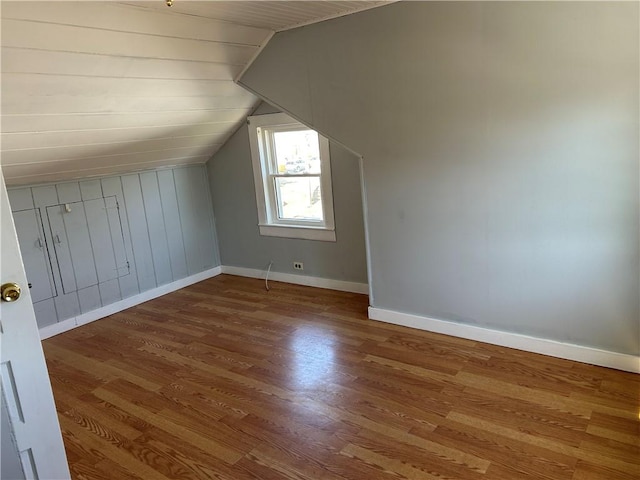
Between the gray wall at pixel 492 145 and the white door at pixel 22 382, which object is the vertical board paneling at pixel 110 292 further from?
the white door at pixel 22 382

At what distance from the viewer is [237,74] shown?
11.8 ft

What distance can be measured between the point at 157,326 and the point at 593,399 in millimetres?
3074

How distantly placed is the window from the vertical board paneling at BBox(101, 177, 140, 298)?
1.23 m

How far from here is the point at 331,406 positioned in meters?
2.63

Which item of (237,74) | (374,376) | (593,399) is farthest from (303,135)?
(593,399)

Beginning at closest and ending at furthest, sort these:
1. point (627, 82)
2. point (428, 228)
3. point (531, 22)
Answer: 1. point (627, 82)
2. point (531, 22)
3. point (428, 228)

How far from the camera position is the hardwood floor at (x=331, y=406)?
2164mm

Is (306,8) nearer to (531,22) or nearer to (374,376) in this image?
(531,22)

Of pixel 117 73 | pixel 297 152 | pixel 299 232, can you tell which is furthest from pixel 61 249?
pixel 297 152

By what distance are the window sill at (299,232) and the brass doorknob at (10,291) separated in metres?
2.94

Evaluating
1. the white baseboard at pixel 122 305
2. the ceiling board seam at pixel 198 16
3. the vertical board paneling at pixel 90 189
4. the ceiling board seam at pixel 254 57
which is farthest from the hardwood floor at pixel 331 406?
the ceiling board seam at pixel 198 16

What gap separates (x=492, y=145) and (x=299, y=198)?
217cm

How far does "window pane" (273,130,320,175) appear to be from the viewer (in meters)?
4.37

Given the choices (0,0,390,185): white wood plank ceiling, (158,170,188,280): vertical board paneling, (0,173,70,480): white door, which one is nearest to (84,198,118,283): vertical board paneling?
(0,0,390,185): white wood plank ceiling
